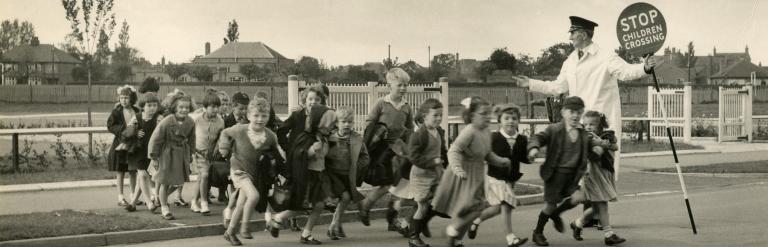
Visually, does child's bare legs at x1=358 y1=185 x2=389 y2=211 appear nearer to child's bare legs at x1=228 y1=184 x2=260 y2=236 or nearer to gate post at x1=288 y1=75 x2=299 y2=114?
child's bare legs at x1=228 y1=184 x2=260 y2=236

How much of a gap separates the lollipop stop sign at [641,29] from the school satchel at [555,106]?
0.91 metres

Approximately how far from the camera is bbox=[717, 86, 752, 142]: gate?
96.1ft

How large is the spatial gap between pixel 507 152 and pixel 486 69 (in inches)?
1692

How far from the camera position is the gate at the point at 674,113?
27906mm

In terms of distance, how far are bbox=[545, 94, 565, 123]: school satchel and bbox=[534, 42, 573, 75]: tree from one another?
32.3 m

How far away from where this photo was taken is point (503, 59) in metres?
46.5

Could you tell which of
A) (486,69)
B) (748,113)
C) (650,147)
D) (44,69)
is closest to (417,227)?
(650,147)

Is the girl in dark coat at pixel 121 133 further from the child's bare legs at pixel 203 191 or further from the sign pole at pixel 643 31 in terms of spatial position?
the sign pole at pixel 643 31

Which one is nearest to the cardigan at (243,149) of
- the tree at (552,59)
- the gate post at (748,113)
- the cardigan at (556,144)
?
the cardigan at (556,144)

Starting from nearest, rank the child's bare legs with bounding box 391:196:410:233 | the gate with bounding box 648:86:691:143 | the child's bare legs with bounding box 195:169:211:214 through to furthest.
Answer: the child's bare legs with bounding box 391:196:410:233
the child's bare legs with bounding box 195:169:211:214
the gate with bounding box 648:86:691:143

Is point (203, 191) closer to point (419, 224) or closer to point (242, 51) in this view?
point (419, 224)

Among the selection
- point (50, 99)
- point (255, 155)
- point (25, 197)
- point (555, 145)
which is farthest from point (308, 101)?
point (50, 99)

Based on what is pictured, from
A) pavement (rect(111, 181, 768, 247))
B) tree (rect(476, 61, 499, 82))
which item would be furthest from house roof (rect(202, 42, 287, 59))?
pavement (rect(111, 181, 768, 247))

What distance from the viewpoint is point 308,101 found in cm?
1029
